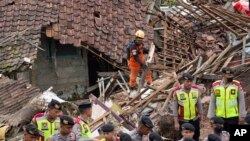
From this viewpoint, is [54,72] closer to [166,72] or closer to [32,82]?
[32,82]

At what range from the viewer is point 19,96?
1345cm

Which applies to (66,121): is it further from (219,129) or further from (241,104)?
(241,104)

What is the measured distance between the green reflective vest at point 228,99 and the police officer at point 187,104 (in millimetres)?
346

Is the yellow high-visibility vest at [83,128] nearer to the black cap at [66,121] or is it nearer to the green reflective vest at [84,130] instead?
the green reflective vest at [84,130]

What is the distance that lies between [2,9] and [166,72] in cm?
493

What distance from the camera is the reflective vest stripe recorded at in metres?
9.89

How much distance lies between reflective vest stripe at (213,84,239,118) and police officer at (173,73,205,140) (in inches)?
14.6

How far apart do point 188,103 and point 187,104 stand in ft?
0.08

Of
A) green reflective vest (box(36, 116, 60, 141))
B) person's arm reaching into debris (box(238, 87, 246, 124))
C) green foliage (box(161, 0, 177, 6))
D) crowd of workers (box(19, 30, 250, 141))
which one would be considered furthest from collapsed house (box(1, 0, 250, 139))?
green reflective vest (box(36, 116, 60, 141))

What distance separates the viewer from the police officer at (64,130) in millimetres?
7881

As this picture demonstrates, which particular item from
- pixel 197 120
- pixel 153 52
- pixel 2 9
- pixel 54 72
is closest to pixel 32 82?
pixel 54 72

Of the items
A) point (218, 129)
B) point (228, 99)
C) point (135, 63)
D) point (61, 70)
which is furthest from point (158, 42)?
point (218, 129)

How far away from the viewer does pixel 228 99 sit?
390 inches

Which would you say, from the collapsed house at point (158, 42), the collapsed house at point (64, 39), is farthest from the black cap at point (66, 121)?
the collapsed house at point (64, 39)
